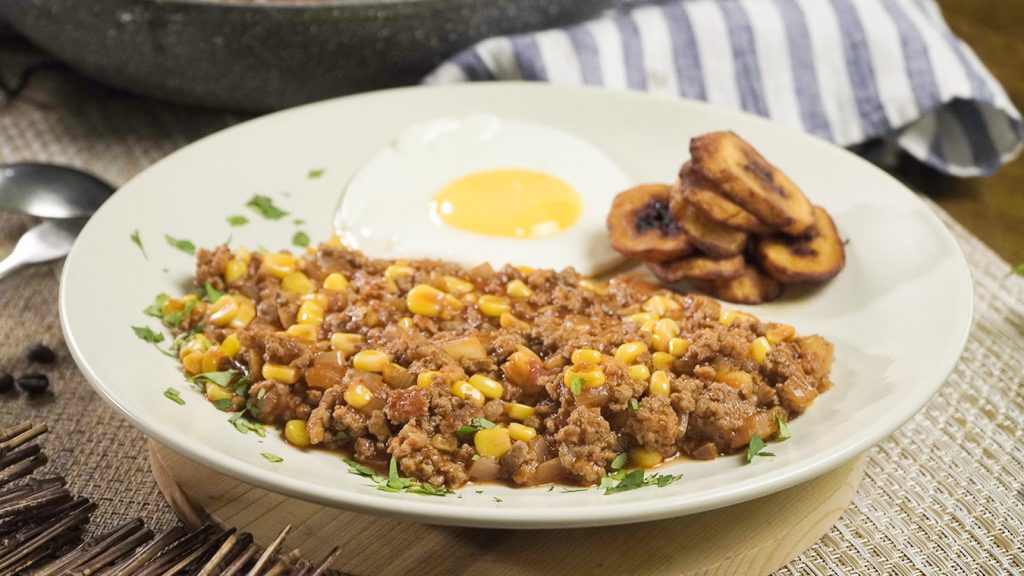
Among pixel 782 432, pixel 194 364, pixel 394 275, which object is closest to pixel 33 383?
pixel 194 364

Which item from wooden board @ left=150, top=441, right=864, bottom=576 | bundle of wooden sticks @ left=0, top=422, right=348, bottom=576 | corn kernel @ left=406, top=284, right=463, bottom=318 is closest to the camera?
bundle of wooden sticks @ left=0, top=422, right=348, bottom=576

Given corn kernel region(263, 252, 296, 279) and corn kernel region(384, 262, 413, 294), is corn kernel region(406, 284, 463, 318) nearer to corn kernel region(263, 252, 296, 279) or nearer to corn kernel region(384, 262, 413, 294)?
corn kernel region(384, 262, 413, 294)

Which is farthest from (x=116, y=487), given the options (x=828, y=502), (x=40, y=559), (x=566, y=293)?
(x=828, y=502)

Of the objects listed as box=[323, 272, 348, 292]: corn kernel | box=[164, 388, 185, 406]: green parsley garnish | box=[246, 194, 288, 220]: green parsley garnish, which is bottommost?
box=[246, 194, 288, 220]: green parsley garnish

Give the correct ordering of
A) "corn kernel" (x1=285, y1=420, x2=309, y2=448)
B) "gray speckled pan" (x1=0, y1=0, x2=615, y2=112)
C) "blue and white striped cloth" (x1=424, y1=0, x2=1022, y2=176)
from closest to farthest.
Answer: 1. "corn kernel" (x1=285, y1=420, x2=309, y2=448)
2. "gray speckled pan" (x1=0, y1=0, x2=615, y2=112)
3. "blue and white striped cloth" (x1=424, y1=0, x2=1022, y2=176)

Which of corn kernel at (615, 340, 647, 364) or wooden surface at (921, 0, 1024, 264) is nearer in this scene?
corn kernel at (615, 340, 647, 364)

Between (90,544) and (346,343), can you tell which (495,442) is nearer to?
(346,343)

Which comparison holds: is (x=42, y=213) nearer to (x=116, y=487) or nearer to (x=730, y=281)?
(x=116, y=487)

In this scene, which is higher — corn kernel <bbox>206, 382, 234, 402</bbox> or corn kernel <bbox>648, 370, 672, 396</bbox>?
corn kernel <bbox>648, 370, 672, 396</bbox>

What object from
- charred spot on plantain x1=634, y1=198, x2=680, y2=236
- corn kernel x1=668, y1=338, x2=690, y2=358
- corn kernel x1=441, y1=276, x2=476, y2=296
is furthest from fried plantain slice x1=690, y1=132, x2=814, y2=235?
corn kernel x1=441, y1=276, x2=476, y2=296
